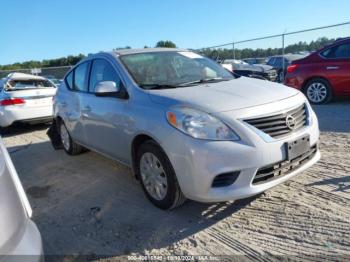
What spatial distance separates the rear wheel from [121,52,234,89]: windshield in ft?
7.06

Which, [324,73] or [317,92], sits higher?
[324,73]

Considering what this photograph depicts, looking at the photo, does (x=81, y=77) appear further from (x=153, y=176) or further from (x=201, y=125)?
(x=201, y=125)

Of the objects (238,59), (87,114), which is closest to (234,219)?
(87,114)

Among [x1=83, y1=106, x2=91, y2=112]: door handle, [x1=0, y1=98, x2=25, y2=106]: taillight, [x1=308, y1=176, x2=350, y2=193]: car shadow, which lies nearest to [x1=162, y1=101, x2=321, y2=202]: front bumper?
[x1=308, y1=176, x2=350, y2=193]: car shadow

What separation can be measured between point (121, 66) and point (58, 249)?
6.86ft

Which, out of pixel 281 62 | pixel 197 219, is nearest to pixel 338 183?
pixel 197 219

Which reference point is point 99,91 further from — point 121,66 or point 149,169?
point 149,169

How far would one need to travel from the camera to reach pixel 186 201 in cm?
361

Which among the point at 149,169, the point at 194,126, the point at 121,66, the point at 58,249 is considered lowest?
the point at 58,249

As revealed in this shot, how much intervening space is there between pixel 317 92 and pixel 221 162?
21.8 ft

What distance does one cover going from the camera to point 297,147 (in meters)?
3.14

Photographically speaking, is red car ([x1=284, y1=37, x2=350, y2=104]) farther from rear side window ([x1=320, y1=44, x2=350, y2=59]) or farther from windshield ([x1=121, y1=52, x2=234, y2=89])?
windshield ([x1=121, y1=52, x2=234, y2=89])

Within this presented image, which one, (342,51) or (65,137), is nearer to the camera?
(65,137)

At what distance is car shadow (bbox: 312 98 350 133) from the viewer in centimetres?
608
